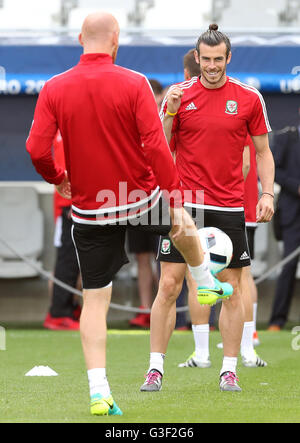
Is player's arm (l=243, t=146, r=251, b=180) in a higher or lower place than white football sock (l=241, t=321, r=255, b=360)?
higher

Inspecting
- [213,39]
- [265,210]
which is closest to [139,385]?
[265,210]

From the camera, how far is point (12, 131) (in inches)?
369

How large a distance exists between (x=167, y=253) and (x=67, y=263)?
4.23 metres

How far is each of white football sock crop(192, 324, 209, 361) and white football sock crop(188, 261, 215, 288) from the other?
2.02 meters

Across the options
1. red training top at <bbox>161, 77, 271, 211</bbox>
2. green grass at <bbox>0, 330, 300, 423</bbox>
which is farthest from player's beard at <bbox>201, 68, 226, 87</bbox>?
green grass at <bbox>0, 330, 300, 423</bbox>

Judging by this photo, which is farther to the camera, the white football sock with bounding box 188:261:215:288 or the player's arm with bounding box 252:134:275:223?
the player's arm with bounding box 252:134:275:223

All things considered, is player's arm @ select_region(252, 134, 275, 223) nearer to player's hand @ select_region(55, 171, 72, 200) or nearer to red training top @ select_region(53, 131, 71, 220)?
player's hand @ select_region(55, 171, 72, 200)

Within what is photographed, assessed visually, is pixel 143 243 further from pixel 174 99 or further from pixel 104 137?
pixel 104 137

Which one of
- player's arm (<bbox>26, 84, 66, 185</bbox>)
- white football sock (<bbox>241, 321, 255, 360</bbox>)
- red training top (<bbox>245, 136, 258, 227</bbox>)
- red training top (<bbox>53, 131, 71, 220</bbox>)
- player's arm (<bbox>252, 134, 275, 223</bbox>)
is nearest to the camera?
player's arm (<bbox>26, 84, 66, 185</bbox>)

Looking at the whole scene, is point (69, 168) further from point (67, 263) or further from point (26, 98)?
point (67, 263)

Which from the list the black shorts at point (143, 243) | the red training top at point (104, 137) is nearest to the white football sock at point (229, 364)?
the red training top at point (104, 137)

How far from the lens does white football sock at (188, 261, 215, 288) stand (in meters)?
4.89
